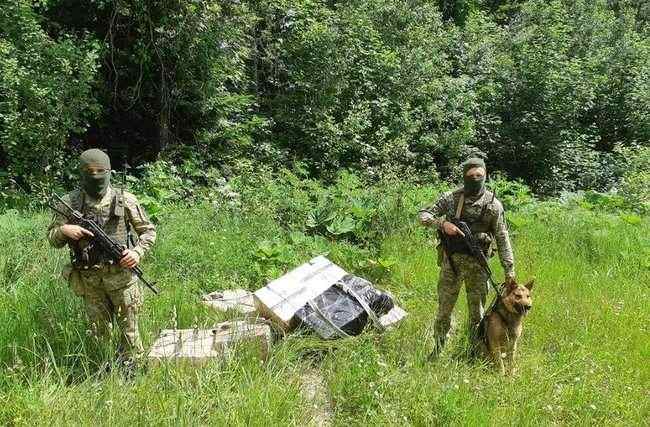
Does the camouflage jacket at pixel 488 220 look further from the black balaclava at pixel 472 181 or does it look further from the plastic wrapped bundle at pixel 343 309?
the plastic wrapped bundle at pixel 343 309

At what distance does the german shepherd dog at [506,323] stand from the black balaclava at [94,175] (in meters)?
3.06

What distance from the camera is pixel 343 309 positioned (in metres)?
5.05

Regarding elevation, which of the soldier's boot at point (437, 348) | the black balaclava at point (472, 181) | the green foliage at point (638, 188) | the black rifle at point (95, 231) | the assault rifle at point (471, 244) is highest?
the black balaclava at point (472, 181)

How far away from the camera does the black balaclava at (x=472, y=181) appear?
14.5 feet

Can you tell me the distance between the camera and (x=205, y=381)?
389 centimetres

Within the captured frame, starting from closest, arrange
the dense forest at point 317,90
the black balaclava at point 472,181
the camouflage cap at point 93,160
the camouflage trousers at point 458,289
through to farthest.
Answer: the camouflage cap at point 93,160 → the black balaclava at point 472,181 → the camouflage trousers at point 458,289 → the dense forest at point 317,90

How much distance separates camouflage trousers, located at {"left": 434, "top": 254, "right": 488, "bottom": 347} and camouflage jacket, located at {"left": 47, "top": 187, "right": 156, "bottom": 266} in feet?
7.77

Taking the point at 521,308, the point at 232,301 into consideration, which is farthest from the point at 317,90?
the point at 521,308

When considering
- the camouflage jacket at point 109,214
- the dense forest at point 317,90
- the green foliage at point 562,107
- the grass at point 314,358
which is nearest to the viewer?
the grass at point 314,358

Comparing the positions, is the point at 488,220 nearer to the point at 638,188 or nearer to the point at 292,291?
the point at 292,291

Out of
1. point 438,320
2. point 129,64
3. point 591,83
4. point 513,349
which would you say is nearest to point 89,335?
point 438,320

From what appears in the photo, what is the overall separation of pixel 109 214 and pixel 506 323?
10.1 ft

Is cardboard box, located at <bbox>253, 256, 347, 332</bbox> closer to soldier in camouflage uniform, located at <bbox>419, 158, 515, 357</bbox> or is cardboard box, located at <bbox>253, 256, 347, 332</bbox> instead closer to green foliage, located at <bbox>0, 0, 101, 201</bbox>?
soldier in camouflage uniform, located at <bbox>419, 158, 515, 357</bbox>

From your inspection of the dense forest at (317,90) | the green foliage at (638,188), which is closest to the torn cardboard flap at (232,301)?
the dense forest at (317,90)
